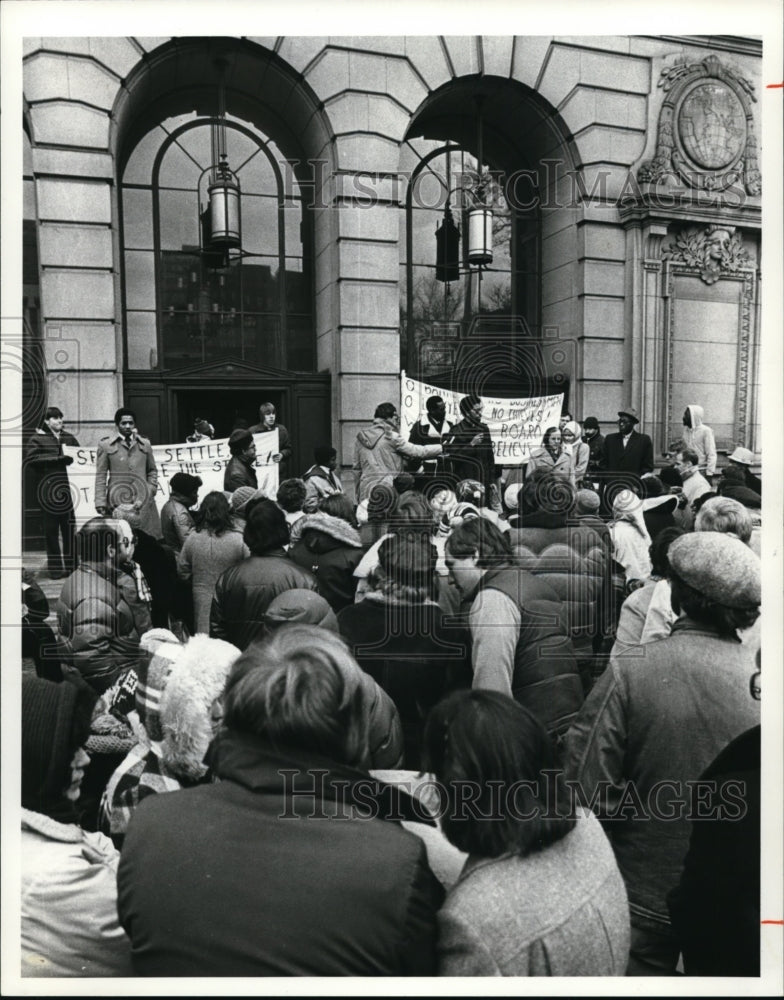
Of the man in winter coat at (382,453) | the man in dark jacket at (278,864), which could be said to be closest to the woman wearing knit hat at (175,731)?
the man in dark jacket at (278,864)

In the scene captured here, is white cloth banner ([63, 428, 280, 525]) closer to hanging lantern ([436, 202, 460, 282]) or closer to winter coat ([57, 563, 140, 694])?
winter coat ([57, 563, 140, 694])

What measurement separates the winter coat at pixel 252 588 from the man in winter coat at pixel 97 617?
1.59 ft

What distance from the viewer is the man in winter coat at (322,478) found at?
5296 mm

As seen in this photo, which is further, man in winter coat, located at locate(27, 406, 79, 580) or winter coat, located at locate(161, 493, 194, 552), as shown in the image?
winter coat, located at locate(161, 493, 194, 552)

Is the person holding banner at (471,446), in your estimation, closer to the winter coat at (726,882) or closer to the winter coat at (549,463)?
the winter coat at (549,463)

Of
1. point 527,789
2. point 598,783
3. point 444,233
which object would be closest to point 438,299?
point 444,233

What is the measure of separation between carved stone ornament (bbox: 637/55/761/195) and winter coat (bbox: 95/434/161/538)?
3.64 m

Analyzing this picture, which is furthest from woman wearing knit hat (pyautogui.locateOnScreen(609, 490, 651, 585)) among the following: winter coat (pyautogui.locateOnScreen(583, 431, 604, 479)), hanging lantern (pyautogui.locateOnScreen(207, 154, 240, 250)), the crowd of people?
hanging lantern (pyautogui.locateOnScreen(207, 154, 240, 250))

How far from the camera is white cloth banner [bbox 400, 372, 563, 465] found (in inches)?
202

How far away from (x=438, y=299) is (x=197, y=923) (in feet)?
15.3

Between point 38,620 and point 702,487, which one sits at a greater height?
point 702,487

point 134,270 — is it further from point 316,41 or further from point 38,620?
point 38,620

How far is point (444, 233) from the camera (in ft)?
18.5

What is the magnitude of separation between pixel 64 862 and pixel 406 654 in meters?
1.67
